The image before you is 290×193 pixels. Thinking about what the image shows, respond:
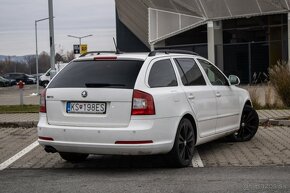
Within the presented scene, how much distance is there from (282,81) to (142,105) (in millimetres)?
8787

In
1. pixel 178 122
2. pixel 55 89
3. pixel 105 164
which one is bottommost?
pixel 105 164

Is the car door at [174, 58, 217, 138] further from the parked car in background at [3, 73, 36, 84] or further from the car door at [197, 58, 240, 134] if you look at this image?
the parked car in background at [3, 73, 36, 84]

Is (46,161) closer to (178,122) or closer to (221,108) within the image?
(178,122)

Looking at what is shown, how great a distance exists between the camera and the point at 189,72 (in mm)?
8094

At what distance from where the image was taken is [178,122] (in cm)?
720

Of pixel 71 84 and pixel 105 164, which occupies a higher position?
pixel 71 84

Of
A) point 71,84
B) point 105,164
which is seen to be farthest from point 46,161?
point 71,84

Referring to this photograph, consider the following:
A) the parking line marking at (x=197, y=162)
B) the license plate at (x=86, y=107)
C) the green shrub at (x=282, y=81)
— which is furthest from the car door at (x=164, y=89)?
the green shrub at (x=282, y=81)

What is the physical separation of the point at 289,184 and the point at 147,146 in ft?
5.80

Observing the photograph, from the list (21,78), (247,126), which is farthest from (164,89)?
(21,78)

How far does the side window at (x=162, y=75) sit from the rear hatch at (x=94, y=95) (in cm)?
22

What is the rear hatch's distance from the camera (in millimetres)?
6867

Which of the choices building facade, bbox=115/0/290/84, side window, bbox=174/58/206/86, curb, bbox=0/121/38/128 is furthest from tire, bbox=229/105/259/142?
building facade, bbox=115/0/290/84

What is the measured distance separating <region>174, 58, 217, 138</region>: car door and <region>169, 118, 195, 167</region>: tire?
28cm
